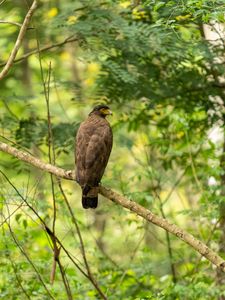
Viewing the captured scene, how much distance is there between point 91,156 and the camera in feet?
20.2

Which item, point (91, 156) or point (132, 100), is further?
point (132, 100)

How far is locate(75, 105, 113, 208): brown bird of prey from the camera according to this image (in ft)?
19.6

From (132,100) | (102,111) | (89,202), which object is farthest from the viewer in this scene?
(132,100)

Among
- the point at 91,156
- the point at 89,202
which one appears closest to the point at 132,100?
the point at 91,156

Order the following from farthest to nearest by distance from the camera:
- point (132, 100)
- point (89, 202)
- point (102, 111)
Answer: point (132, 100)
point (102, 111)
point (89, 202)

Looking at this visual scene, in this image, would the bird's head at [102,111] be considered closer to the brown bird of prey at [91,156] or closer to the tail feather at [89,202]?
→ the brown bird of prey at [91,156]

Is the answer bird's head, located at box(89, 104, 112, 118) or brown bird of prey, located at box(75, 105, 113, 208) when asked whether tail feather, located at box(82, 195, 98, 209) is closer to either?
brown bird of prey, located at box(75, 105, 113, 208)

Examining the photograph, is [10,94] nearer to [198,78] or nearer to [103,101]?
[103,101]

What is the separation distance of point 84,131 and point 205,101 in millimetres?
2031

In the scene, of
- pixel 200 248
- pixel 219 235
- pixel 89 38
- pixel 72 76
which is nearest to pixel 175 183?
pixel 219 235

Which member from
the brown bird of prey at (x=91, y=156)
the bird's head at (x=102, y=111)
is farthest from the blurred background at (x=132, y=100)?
the brown bird of prey at (x=91, y=156)

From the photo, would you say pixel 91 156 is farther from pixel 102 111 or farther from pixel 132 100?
pixel 132 100

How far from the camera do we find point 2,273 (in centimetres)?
629

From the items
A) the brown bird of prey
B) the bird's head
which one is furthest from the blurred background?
the brown bird of prey
